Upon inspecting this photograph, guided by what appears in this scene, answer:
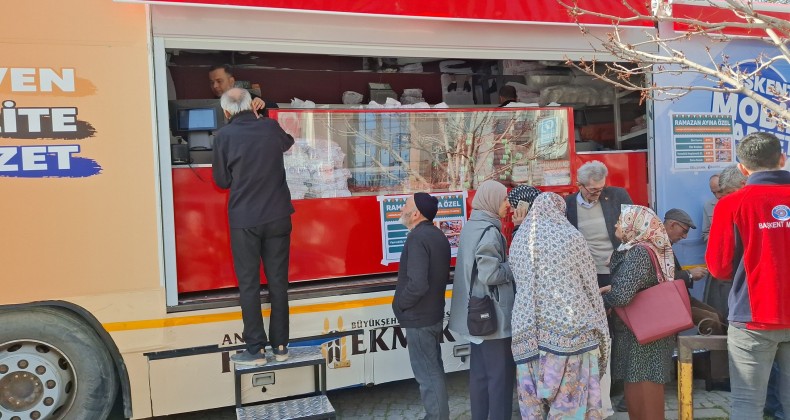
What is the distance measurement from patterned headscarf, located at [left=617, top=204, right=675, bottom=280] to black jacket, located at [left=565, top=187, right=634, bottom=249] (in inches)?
37.7

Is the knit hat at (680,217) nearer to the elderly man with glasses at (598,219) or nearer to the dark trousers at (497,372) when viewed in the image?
the elderly man with glasses at (598,219)

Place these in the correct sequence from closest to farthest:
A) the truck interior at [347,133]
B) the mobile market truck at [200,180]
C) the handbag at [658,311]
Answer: the handbag at [658,311]
the mobile market truck at [200,180]
the truck interior at [347,133]

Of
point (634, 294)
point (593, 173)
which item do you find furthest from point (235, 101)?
point (634, 294)

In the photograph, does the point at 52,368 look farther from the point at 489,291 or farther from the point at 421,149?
the point at 421,149

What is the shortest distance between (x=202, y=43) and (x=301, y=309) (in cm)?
176

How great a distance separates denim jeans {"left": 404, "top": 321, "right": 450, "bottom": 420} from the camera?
4.04m

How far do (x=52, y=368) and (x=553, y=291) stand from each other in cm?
282

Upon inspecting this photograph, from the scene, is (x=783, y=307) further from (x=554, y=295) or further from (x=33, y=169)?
(x=33, y=169)

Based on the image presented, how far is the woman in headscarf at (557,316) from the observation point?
3.36 m

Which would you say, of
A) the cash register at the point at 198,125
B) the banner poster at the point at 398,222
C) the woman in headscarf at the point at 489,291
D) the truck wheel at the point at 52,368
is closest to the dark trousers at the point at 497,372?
the woman in headscarf at the point at 489,291

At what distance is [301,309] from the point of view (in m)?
4.26

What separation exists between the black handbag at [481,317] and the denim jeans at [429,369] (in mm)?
442

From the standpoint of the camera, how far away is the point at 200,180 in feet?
14.2

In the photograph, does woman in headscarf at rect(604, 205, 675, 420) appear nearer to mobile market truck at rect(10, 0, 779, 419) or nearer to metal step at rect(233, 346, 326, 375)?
mobile market truck at rect(10, 0, 779, 419)
